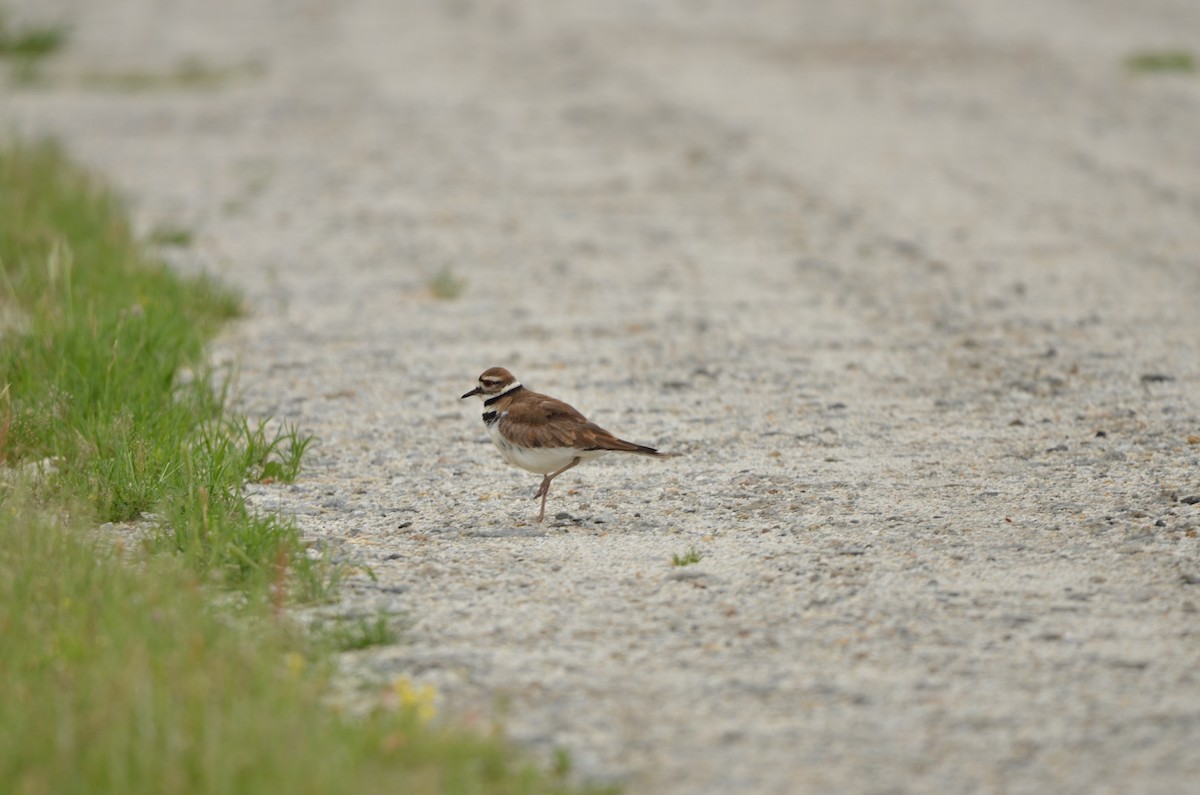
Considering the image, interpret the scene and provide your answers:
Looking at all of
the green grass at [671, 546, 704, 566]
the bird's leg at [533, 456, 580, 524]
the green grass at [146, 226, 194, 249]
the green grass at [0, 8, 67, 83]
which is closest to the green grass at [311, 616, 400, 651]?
the green grass at [671, 546, 704, 566]

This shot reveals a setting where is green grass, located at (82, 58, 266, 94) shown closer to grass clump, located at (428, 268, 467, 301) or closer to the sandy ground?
the sandy ground

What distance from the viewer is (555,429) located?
6676 mm

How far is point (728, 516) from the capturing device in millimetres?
6750

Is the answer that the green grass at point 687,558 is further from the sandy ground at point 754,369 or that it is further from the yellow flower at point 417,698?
the yellow flower at point 417,698

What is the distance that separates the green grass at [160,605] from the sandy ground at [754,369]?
0.95ft

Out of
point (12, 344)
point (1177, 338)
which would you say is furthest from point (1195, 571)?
point (12, 344)

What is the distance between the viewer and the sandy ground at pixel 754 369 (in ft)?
16.3

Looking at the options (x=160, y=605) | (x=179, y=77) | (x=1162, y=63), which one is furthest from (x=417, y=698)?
(x=179, y=77)

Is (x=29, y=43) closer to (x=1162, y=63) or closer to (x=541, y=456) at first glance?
(x=1162, y=63)

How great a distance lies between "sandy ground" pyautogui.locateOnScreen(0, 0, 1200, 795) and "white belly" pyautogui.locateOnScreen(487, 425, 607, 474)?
0.28m

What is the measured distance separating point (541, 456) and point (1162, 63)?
1344 cm

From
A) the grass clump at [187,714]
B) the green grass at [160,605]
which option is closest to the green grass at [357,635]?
the green grass at [160,605]

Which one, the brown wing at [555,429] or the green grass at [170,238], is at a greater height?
the green grass at [170,238]

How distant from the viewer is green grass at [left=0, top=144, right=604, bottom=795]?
4.32 meters
